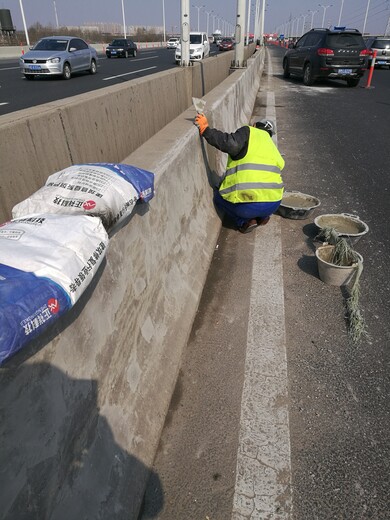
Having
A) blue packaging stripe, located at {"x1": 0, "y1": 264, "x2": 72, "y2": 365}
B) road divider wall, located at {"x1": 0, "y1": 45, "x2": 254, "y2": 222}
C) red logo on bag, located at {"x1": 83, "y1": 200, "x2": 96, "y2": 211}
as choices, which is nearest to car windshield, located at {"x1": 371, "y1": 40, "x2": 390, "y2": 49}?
road divider wall, located at {"x1": 0, "y1": 45, "x2": 254, "y2": 222}

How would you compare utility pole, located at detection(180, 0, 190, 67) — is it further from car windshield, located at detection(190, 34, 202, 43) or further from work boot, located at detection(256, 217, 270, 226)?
car windshield, located at detection(190, 34, 202, 43)

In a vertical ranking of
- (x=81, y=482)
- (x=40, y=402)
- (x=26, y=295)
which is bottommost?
(x=81, y=482)

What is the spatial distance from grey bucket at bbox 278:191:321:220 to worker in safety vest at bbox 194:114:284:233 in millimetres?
622

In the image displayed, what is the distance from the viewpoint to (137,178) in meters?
2.28

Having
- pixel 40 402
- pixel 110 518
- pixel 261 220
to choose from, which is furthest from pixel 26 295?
pixel 261 220

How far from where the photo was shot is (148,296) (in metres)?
2.48

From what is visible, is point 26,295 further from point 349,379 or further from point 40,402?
point 349,379

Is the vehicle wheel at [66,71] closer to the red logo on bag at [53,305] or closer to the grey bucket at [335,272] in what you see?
the grey bucket at [335,272]

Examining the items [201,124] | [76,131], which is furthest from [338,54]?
[76,131]

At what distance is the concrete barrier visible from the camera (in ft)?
4.22

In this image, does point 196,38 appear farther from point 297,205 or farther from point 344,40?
point 297,205

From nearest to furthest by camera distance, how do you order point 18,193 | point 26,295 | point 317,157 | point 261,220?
point 26,295 → point 18,193 → point 261,220 → point 317,157

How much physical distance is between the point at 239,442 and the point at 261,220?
2969mm

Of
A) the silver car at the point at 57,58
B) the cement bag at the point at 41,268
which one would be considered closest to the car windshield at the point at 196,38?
the silver car at the point at 57,58
